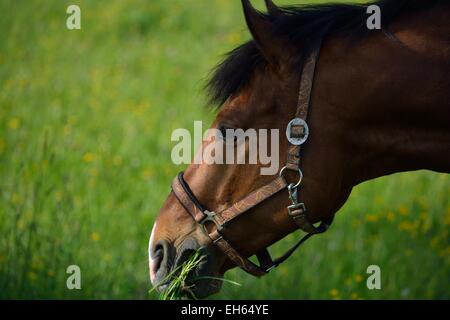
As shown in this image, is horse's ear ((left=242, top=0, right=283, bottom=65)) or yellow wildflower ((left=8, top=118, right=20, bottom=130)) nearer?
horse's ear ((left=242, top=0, right=283, bottom=65))

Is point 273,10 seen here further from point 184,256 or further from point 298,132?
point 184,256

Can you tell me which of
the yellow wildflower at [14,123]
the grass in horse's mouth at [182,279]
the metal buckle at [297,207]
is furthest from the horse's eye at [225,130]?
the yellow wildflower at [14,123]

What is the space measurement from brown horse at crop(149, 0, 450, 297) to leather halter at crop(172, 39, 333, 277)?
2cm

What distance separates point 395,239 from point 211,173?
106 inches

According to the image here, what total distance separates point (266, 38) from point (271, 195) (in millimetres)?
739

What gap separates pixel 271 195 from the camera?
9.90ft

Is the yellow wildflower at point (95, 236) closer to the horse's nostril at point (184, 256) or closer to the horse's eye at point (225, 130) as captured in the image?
the horse's nostril at point (184, 256)

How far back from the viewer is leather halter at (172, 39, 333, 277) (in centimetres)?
290

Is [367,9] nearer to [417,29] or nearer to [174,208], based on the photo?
[417,29]

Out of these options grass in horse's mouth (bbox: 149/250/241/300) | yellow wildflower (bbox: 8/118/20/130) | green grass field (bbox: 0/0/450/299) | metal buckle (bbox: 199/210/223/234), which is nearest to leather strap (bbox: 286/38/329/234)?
metal buckle (bbox: 199/210/223/234)

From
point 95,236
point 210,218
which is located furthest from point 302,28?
point 95,236

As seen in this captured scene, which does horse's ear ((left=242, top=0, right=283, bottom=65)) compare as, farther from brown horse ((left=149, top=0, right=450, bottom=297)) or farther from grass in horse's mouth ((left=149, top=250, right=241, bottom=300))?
grass in horse's mouth ((left=149, top=250, right=241, bottom=300))

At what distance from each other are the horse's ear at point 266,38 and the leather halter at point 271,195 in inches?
5.6
